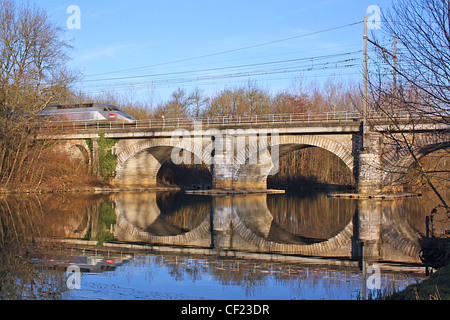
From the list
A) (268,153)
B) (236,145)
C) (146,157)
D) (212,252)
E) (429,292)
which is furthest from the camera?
(146,157)

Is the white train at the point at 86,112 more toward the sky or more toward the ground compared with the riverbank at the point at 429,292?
more toward the sky

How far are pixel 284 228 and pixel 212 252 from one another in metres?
4.65

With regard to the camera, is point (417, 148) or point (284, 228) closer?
point (417, 148)

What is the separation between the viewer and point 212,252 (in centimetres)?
1102

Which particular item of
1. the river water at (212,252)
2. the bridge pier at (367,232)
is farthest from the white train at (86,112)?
the bridge pier at (367,232)

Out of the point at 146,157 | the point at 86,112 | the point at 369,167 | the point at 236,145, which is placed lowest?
the point at 369,167

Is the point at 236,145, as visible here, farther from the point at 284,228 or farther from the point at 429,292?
the point at 429,292

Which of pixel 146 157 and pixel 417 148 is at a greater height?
pixel 146 157

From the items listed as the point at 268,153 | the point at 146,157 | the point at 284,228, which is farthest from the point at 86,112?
the point at 284,228

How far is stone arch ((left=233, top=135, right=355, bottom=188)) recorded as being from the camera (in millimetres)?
25422

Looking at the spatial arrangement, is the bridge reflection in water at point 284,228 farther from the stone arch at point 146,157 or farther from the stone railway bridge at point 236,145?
the stone arch at point 146,157

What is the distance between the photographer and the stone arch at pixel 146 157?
30.1m

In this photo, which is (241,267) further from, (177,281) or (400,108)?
(400,108)
